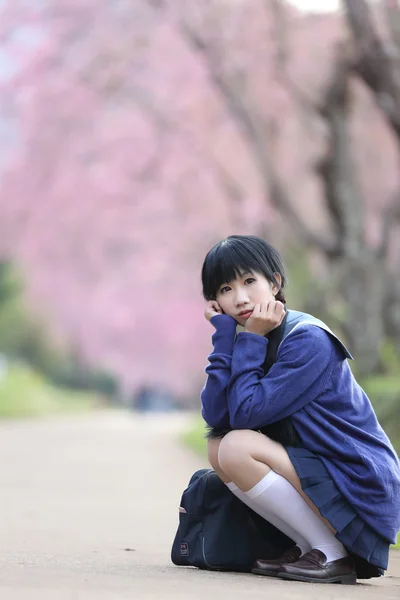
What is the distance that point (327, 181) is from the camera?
42.3 feet

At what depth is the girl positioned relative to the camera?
3.81 metres

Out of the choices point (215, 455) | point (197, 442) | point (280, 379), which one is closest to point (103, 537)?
point (215, 455)

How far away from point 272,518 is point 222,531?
0.23 m

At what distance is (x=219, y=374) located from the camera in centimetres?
394

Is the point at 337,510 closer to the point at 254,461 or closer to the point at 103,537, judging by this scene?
the point at 254,461

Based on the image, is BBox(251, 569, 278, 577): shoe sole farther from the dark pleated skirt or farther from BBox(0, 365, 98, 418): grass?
BBox(0, 365, 98, 418): grass

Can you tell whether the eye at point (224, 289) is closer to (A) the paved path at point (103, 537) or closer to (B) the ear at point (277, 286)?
(B) the ear at point (277, 286)

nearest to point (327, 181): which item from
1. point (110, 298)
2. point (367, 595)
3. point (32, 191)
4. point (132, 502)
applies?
point (132, 502)

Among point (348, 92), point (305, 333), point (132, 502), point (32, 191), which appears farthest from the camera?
point (32, 191)

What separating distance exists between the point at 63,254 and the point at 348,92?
43.0 feet

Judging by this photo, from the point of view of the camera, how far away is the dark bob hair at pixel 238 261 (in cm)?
405

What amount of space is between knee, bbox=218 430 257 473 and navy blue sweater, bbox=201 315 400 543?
0.04 m

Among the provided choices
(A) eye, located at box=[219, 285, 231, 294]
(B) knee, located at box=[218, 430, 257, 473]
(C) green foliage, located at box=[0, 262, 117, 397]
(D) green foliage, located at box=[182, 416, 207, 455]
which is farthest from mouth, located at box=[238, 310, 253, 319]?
(C) green foliage, located at box=[0, 262, 117, 397]

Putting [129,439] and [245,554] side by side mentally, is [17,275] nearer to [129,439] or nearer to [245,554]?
[129,439]
